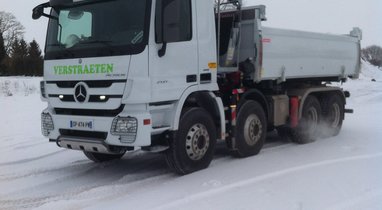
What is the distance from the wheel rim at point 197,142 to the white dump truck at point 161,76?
2 centimetres

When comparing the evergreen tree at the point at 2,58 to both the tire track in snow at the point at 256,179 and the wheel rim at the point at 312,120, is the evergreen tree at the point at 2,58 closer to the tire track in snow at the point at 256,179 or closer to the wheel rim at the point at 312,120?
the wheel rim at the point at 312,120

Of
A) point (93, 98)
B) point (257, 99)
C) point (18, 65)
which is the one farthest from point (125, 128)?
point (18, 65)

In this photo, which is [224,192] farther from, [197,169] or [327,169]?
[327,169]

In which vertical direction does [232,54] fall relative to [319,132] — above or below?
above

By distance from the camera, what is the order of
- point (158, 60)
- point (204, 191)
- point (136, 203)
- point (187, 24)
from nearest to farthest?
→ point (136, 203) → point (204, 191) → point (158, 60) → point (187, 24)

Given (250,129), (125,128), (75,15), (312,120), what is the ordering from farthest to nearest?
1. (312,120)
2. (250,129)
3. (75,15)
4. (125,128)

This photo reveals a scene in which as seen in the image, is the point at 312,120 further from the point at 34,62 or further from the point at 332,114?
the point at 34,62

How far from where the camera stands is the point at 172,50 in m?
6.33

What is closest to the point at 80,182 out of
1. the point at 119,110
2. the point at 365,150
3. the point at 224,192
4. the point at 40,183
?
the point at 40,183

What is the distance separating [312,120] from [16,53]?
177 ft

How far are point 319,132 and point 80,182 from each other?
5.95 meters

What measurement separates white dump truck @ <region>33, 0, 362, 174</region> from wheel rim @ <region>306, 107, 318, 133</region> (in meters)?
1.51

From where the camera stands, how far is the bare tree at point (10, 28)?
2525 inches

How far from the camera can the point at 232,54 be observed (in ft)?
25.9
